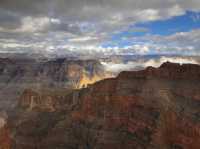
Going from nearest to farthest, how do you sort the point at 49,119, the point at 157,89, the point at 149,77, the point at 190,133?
1. the point at 190,133
2. the point at 157,89
3. the point at 149,77
4. the point at 49,119

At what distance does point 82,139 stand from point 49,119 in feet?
74.7

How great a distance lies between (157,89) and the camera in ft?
290

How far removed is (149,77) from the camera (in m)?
94.2

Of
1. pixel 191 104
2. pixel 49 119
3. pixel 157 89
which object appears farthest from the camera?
pixel 49 119

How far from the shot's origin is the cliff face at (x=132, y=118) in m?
74.4

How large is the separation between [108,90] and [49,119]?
823 inches

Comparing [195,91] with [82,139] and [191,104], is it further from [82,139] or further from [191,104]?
[82,139]

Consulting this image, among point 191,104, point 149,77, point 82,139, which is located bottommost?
point 82,139

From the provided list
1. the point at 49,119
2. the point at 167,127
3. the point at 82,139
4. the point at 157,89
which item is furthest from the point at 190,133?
the point at 49,119

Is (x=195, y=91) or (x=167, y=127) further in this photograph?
(x=195, y=91)

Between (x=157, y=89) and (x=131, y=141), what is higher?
(x=157, y=89)

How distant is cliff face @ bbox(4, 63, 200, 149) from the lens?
244 feet

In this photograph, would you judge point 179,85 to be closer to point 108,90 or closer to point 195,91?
point 195,91

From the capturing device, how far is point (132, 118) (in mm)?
80875
